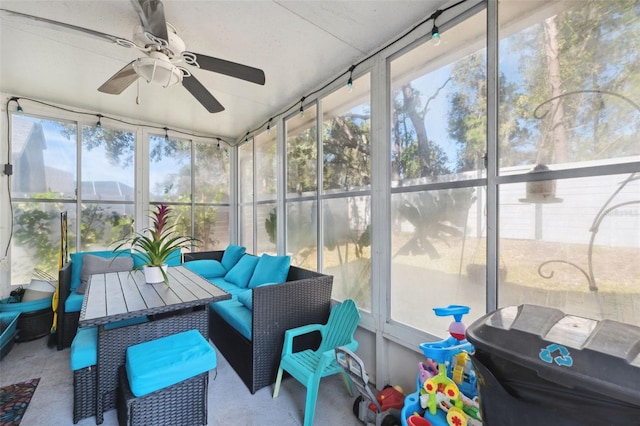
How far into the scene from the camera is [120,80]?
2066mm

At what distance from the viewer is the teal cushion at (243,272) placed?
331 cm

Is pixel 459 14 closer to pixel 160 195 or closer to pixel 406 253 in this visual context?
pixel 406 253

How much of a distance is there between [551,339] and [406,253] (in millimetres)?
1374

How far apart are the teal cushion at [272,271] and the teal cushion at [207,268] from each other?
1.05 metres

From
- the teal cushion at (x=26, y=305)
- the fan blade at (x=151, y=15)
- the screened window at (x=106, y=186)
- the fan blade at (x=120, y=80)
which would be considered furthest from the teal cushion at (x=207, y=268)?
the fan blade at (x=151, y=15)

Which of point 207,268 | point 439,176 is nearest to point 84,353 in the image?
point 207,268

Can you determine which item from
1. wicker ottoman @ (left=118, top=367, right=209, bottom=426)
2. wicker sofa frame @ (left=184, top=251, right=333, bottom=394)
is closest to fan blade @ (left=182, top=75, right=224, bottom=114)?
wicker sofa frame @ (left=184, top=251, right=333, bottom=394)

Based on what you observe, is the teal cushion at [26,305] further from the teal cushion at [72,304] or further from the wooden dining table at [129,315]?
the wooden dining table at [129,315]

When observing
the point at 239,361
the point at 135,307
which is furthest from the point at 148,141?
the point at 239,361

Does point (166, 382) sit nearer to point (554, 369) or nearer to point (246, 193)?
point (554, 369)

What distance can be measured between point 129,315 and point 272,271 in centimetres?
147

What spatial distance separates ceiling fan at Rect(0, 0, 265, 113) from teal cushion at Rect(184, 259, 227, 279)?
248cm

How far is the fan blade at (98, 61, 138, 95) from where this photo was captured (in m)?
1.96

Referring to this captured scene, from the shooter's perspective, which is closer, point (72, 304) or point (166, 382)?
point (166, 382)
